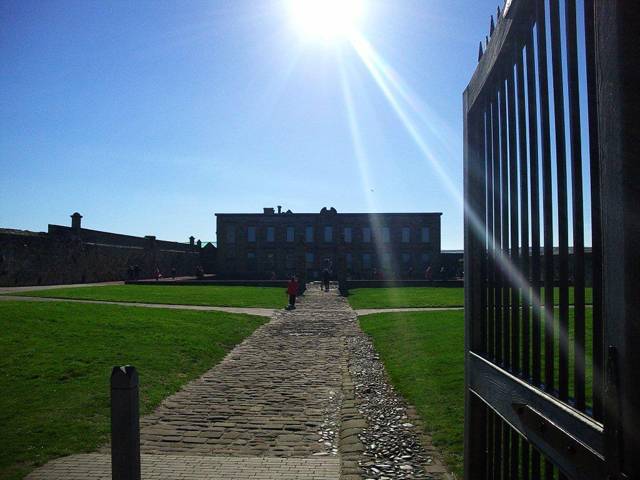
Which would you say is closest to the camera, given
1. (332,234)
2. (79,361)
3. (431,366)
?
(79,361)

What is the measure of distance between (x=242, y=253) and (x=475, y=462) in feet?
177

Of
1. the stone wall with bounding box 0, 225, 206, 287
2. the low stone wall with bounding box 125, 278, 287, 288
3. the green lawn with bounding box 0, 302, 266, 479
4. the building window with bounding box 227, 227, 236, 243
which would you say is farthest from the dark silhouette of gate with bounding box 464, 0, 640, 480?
the building window with bounding box 227, 227, 236, 243

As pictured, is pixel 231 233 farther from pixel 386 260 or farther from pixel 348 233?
pixel 386 260

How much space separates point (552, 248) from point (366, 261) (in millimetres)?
53918

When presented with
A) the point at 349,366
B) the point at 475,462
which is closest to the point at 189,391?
the point at 349,366

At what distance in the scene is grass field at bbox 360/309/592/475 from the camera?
244 inches

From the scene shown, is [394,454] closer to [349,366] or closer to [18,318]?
[349,366]

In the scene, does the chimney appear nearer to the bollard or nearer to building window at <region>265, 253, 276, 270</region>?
building window at <region>265, 253, 276, 270</region>

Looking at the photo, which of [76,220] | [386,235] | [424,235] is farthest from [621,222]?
[424,235]

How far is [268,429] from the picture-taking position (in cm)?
634

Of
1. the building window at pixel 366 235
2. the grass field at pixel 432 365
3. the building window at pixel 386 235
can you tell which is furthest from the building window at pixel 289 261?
the grass field at pixel 432 365

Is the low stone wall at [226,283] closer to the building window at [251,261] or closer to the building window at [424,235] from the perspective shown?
the building window at [251,261]

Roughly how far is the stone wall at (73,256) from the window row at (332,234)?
28.0 ft

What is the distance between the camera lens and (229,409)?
7.22 metres
